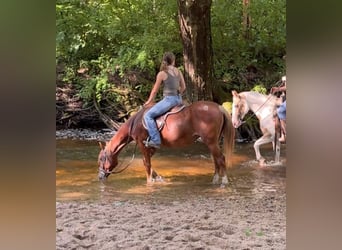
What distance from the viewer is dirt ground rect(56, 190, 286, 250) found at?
188cm

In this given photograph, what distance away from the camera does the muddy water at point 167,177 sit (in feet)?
8.95

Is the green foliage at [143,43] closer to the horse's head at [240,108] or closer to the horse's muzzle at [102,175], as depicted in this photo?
the horse's head at [240,108]

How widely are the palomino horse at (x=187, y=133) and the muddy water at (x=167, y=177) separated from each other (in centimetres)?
11

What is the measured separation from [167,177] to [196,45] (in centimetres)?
142

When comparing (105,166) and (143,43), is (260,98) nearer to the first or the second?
(105,166)

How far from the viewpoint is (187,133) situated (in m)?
2.95

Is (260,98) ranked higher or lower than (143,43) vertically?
lower

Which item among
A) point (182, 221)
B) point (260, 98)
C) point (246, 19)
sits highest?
point (246, 19)

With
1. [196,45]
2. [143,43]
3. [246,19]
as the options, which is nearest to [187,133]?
[196,45]

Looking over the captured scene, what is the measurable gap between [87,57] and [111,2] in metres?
0.66

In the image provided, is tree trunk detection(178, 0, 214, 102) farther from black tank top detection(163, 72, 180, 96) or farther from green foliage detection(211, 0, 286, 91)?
black tank top detection(163, 72, 180, 96)
